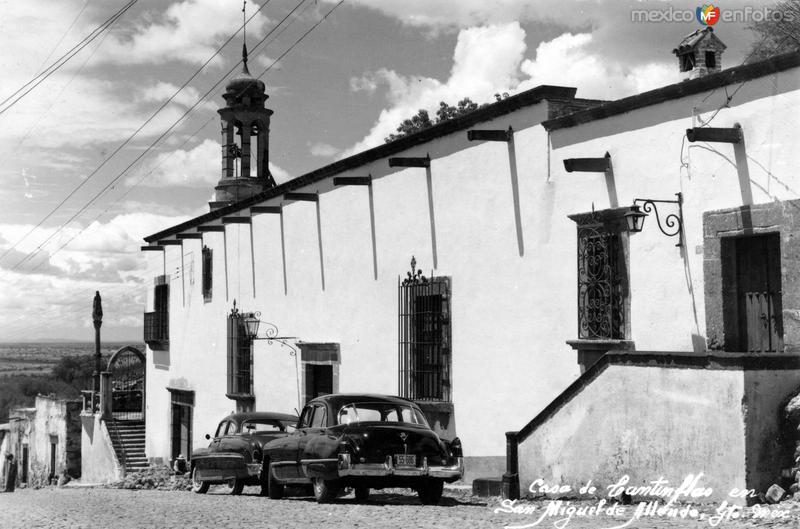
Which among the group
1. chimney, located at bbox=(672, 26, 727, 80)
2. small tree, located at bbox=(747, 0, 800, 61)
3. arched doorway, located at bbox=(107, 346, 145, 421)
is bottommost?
arched doorway, located at bbox=(107, 346, 145, 421)

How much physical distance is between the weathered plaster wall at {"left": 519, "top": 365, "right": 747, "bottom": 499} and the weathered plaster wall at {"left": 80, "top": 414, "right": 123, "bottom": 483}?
69.2 ft

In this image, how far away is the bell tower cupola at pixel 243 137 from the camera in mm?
26078

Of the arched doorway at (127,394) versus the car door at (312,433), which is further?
the arched doorway at (127,394)

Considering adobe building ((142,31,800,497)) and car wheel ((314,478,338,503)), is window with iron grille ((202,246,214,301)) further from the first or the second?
car wheel ((314,478,338,503))

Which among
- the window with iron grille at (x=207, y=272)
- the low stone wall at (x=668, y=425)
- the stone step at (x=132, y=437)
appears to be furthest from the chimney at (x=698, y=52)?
the stone step at (x=132, y=437)

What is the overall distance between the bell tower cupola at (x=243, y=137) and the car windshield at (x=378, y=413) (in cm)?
1487

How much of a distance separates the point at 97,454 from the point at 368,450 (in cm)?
2439

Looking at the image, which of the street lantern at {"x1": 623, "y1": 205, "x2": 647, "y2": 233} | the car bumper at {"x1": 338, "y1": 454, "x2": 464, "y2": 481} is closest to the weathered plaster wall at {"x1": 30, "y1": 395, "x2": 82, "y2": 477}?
the car bumper at {"x1": 338, "y1": 454, "x2": 464, "y2": 481}

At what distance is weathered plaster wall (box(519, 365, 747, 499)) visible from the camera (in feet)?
29.7

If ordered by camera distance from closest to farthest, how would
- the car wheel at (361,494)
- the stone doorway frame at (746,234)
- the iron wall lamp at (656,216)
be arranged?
the stone doorway frame at (746,234)
the iron wall lamp at (656,216)
the car wheel at (361,494)

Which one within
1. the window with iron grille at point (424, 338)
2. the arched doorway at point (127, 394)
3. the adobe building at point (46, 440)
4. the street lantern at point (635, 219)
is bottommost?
the adobe building at point (46, 440)

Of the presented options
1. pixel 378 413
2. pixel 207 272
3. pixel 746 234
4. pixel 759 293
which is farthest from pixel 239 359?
pixel 746 234

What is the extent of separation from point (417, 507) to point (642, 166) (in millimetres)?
4692

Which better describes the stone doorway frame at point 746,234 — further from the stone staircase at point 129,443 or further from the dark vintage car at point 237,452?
the stone staircase at point 129,443
